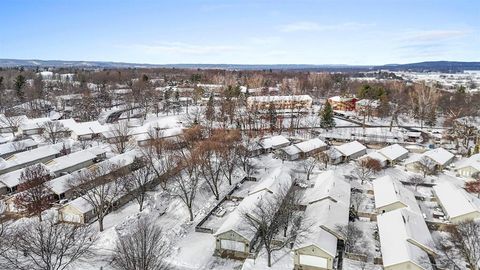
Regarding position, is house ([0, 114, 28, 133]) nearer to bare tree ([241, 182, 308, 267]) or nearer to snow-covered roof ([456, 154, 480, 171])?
bare tree ([241, 182, 308, 267])

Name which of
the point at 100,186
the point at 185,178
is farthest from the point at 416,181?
the point at 100,186

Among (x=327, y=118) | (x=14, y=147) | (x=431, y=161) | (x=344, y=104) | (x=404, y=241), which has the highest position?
(x=344, y=104)

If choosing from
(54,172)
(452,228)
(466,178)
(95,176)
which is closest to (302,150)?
(466,178)

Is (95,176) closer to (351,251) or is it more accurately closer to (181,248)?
(181,248)

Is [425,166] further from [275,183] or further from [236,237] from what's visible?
[236,237]

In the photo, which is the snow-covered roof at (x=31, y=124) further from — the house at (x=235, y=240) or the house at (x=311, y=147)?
the house at (x=235, y=240)

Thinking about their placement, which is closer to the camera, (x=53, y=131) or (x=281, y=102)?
(x=53, y=131)

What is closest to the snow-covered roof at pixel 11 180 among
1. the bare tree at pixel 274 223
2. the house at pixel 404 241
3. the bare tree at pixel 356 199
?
the bare tree at pixel 274 223
